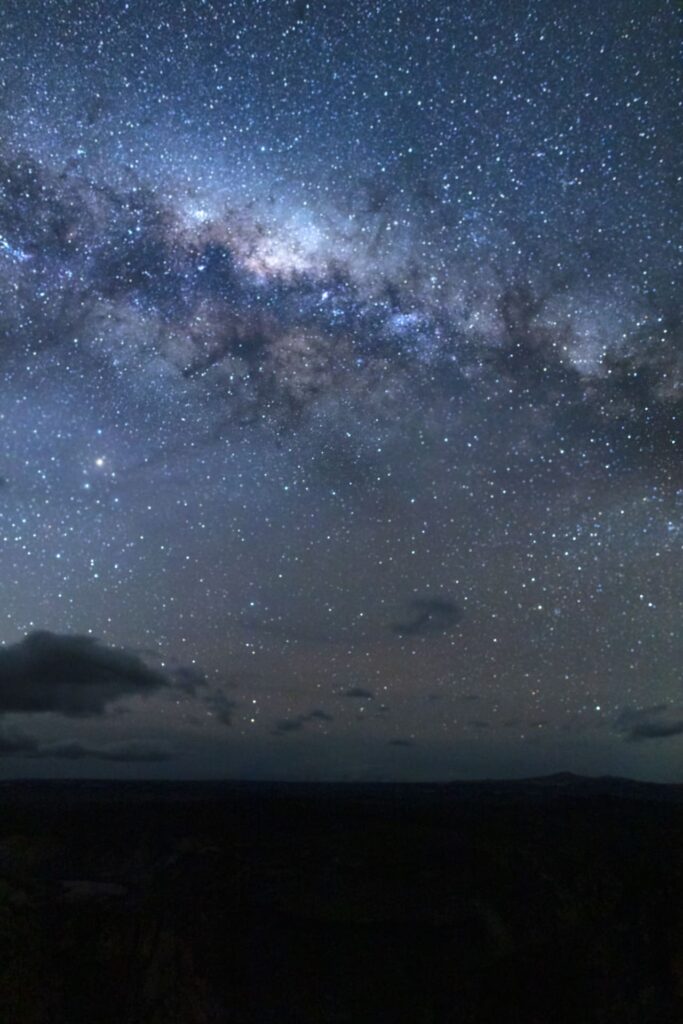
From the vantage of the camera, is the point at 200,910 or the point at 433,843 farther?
the point at 433,843

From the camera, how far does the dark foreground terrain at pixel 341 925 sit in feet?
63.8

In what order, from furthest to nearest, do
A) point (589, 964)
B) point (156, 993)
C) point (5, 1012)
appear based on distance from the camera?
point (589, 964) < point (156, 993) < point (5, 1012)

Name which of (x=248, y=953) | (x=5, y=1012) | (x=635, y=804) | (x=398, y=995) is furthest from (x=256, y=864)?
(x=635, y=804)

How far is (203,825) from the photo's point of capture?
58781 millimetres

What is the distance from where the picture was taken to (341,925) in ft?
119

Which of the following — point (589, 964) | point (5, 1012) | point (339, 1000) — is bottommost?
point (339, 1000)

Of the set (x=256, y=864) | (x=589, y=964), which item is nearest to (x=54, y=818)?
(x=256, y=864)

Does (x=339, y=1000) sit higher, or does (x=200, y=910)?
(x=200, y=910)

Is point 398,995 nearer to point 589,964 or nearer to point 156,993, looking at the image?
point 589,964

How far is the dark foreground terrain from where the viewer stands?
19453 millimetres

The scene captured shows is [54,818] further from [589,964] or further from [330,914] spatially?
[589,964]

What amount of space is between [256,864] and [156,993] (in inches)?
944

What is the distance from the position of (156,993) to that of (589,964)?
48.5ft

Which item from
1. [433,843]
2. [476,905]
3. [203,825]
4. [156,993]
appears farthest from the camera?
[203,825]
